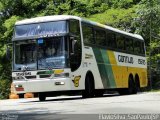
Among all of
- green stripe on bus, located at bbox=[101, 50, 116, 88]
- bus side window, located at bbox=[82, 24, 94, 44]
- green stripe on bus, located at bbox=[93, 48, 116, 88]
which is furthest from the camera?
green stripe on bus, located at bbox=[101, 50, 116, 88]

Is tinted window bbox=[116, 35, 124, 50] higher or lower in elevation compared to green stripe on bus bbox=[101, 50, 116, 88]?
higher

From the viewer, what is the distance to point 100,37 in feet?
84.2

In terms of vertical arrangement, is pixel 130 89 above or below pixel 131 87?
below

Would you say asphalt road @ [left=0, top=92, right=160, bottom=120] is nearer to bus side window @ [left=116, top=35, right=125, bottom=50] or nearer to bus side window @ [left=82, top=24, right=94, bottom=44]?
bus side window @ [left=82, top=24, right=94, bottom=44]

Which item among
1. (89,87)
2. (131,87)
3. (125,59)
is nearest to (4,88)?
(131,87)

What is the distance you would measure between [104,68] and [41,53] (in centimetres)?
478

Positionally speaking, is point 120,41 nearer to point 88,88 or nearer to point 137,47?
point 137,47

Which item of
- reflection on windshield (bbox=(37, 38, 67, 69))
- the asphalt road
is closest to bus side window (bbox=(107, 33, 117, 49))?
reflection on windshield (bbox=(37, 38, 67, 69))

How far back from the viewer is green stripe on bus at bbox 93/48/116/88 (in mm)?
25008

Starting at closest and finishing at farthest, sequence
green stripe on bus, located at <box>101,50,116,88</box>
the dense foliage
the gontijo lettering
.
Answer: green stripe on bus, located at <box>101,50,116,88</box> → the gontijo lettering → the dense foliage

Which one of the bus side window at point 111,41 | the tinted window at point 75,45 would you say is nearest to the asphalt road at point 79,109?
the tinted window at point 75,45

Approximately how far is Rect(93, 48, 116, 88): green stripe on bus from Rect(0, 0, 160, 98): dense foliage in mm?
11333

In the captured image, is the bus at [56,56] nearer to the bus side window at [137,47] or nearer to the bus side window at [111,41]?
the bus side window at [111,41]

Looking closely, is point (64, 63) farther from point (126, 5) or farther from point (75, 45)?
point (126, 5)
